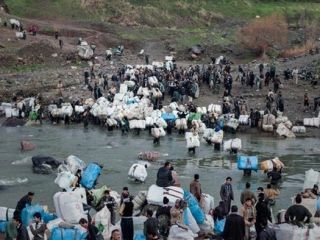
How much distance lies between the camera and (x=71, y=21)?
54.8 m

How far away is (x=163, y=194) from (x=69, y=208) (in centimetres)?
190

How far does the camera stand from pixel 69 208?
14.3m

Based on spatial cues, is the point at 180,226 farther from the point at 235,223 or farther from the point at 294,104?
the point at 294,104

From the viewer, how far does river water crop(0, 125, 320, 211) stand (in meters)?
20.5

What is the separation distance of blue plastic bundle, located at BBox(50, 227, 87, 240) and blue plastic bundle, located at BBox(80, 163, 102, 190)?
5.12 metres

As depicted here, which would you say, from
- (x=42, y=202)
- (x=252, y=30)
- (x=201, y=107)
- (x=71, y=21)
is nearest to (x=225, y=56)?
(x=252, y=30)

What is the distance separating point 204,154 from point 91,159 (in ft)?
12.8

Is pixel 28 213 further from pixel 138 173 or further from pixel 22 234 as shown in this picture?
pixel 138 173

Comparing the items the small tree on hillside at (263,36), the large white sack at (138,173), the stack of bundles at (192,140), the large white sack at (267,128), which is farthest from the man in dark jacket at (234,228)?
the small tree on hillside at (263,36)

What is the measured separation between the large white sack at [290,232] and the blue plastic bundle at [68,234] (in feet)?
11.3

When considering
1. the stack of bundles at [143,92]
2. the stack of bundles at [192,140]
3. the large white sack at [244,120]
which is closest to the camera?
the stack of bundles at [192,140]

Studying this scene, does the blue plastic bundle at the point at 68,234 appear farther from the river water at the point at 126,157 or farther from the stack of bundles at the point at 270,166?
the stack of bundles at the point at 270,166

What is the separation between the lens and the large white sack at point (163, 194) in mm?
14234

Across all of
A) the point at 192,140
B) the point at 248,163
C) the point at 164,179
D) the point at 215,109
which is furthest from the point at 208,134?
the point at 164,179
